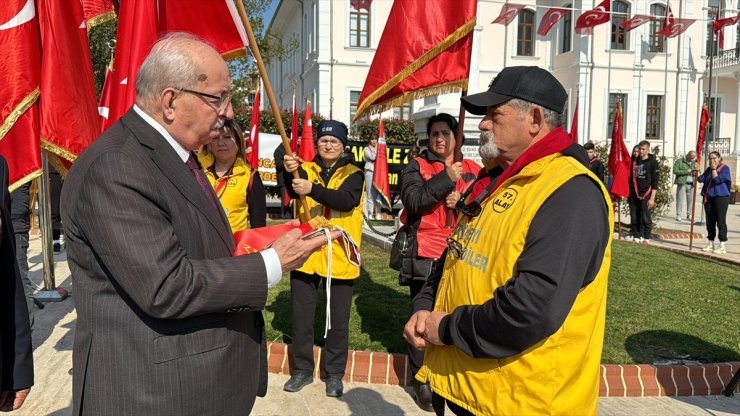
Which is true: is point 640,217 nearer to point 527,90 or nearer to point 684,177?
point 684,177

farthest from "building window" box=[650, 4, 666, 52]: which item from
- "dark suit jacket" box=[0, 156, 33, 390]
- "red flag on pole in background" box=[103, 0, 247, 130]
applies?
"dark suit jacket" box=[0, 156, 33, 390]

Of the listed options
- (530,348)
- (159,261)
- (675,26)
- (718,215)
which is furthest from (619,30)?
(159,261)

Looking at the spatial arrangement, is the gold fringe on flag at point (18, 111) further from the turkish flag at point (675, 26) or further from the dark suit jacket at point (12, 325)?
the turkish flag at point (675, 26)

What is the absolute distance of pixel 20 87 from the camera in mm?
4223

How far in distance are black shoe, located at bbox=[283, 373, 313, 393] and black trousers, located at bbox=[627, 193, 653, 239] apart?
10081 mm

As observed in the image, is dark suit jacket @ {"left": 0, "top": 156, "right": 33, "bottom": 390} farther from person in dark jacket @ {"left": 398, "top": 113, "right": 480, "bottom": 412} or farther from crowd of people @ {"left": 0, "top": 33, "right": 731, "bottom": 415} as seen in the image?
person in dark jacket @ {"left": 398, "top": 113, "right": 480, "bottom": 412}

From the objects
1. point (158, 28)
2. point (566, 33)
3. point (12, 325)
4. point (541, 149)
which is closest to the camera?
point (541, 149)

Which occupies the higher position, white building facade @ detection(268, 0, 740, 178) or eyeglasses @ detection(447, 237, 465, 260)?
white building facade @ detection(268, 0, 740, 178)

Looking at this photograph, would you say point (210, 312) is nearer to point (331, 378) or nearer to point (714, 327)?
point (331, 378)

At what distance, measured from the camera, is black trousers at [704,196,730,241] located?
1109 cm

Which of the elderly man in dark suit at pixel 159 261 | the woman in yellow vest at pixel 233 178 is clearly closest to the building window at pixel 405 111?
the woman in yellow vest at pixel 233 178

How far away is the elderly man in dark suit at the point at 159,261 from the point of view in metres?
1.66

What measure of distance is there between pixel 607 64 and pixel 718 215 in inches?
875

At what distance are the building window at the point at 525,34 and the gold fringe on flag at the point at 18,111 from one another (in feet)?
103
